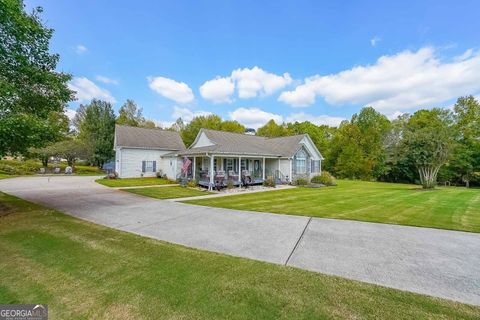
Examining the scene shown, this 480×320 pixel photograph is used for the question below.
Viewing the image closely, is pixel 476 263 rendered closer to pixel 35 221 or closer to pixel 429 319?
pixel 429 319

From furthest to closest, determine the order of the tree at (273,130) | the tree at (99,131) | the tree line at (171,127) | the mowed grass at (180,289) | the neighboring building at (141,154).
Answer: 1. the tree at (273,130)
2. the tree at (99,131)
3. the neighboring building at (141,154)
4. the tree line at (171,127)
5. the mowed grass at (180,289)

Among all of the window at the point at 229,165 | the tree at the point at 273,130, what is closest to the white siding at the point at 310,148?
the window at the point at 229,165

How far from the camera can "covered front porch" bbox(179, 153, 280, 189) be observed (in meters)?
17.3

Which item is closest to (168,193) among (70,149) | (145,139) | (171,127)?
(145,139)

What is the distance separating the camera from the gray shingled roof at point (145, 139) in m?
25.6

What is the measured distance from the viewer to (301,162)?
75.7ft

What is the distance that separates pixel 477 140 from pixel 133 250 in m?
46.3

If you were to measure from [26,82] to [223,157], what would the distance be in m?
14.1

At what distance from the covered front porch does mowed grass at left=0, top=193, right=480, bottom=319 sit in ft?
39.8

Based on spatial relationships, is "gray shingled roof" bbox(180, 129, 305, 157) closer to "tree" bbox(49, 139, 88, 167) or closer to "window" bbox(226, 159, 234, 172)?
"window" bbox(226, 159, 234, 172)

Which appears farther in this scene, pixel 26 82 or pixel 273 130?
pixel 273 130

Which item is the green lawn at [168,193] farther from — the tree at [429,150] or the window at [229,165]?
the tree at [429,150]

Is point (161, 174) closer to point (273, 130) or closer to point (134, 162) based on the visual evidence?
point (134, 162)

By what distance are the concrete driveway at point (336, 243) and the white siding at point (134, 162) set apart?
56.5 feet
